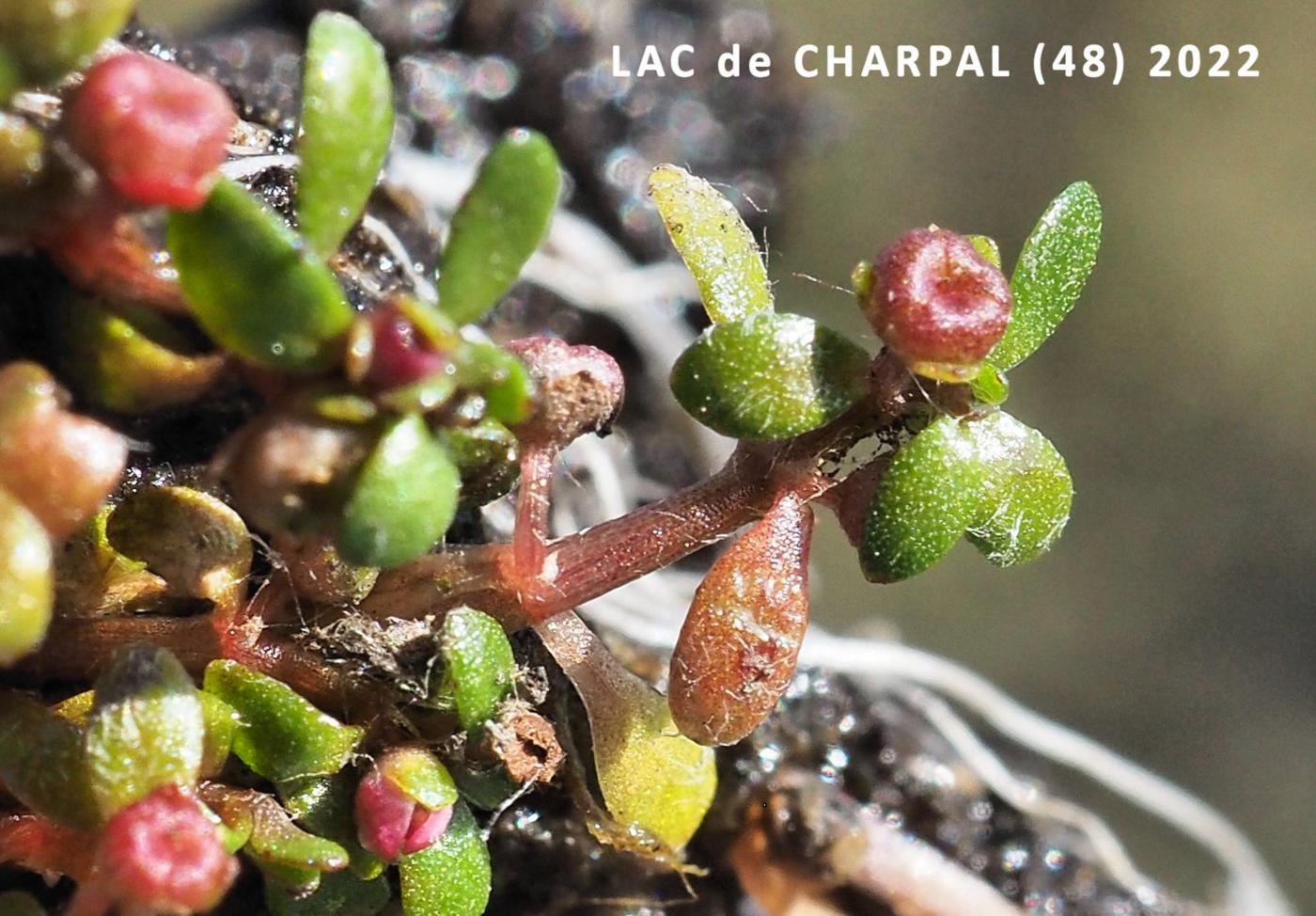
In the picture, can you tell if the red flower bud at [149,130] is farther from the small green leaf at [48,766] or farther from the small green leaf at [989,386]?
the small green leaf at [989,386]

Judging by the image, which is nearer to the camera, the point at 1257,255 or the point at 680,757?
the point at 680,757

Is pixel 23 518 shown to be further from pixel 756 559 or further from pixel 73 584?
pixel 756 559

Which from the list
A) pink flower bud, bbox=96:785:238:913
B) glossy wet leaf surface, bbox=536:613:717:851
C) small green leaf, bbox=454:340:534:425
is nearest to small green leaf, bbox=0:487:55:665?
pink flower bud, bbox=96:785:238:913

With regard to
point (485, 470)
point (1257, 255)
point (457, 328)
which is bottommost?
point (1257, 255)

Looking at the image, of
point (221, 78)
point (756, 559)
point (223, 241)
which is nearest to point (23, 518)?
point (223, 241)

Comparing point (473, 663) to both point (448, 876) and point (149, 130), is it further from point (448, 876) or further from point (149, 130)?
point (149, 130)

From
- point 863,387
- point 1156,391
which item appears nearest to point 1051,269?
point 863,387

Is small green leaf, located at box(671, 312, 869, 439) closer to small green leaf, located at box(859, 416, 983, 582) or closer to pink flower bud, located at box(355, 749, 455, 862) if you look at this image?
small green leaf, located at box(859, 416, 983, 582)
